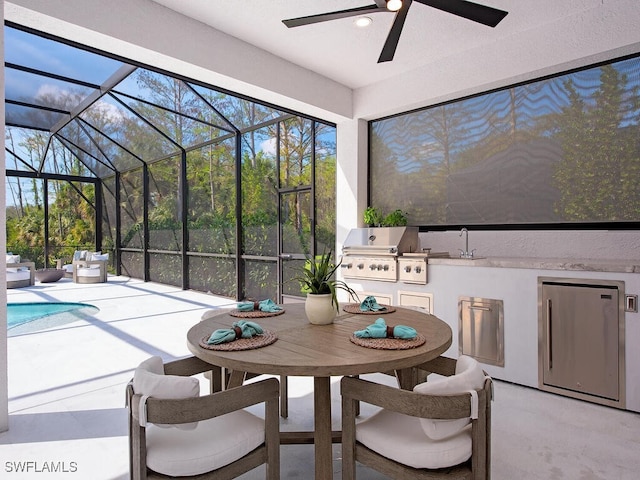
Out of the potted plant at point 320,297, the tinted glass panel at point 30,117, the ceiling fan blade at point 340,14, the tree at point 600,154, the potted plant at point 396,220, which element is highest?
the tinted glass panel at point 30,117

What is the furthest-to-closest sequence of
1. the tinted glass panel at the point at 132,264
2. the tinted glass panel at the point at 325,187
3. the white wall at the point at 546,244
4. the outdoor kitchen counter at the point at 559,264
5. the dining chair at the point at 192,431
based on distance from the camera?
1. the tinted glass panel at the point at 132,264
2. the tinted glass panel at the point at 325,187
3. the white wall at the point at 546,244
4. the outdoor kitchen counter at the point at 559,264
5. the dining chair at the point at 192,431

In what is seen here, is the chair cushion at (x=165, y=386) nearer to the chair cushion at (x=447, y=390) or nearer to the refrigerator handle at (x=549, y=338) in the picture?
the chair cushion at (x=447, y=390)

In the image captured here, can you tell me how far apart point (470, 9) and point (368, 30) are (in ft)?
4.75

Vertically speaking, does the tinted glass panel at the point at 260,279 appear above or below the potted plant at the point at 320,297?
below

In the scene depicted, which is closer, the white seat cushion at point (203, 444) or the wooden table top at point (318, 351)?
the white seat cushion at point (203, 444)

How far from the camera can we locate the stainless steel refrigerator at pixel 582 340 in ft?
9.12

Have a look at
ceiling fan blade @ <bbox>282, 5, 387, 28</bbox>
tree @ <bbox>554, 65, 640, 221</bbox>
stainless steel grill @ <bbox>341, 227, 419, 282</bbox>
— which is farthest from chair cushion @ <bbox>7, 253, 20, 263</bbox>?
tree @ <bbox>554, 65, 640, 221</bbox>

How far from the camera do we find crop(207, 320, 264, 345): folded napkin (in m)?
1.69

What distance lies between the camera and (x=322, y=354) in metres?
1.56

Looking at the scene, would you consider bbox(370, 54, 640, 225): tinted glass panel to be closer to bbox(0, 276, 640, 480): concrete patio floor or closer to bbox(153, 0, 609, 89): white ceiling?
bbox(153, 0, 609, 89): white ceiling

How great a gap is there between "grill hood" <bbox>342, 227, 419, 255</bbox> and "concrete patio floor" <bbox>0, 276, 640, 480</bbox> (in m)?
1.31

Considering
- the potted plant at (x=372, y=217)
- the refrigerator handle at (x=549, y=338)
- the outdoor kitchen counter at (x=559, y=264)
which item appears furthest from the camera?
the potted plant at (x=372, y=217)

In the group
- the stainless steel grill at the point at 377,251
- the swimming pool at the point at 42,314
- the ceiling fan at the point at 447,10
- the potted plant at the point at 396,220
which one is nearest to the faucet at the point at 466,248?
the stainless steel grill at the point at 377,251

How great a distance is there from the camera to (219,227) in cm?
733
